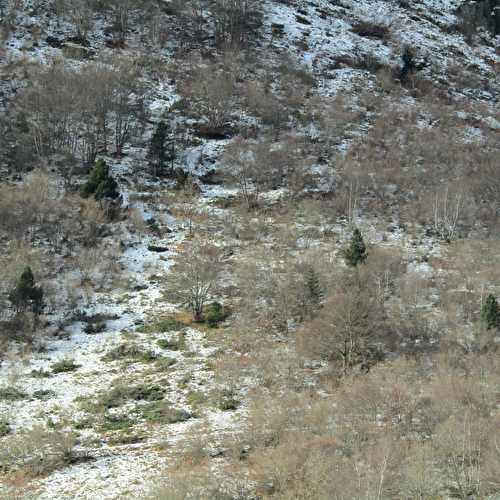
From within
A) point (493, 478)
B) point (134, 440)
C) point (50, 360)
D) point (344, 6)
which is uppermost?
point (344, 6)

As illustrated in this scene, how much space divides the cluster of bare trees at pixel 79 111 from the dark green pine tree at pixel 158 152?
249 centimetres

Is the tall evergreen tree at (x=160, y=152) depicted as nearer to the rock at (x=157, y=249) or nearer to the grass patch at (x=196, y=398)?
the rock at (x=157, y=249)

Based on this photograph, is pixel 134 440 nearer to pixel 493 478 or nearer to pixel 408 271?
pixel 493 478

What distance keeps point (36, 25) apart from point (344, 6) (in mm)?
40043

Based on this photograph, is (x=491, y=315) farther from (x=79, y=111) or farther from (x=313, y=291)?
(x=79, y=111)

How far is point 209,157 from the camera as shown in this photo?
4647 cm

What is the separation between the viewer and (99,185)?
36.8 m

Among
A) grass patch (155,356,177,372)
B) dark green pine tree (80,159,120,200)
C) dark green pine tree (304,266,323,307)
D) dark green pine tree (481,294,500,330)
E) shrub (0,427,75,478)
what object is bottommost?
grass patch (155,356,177,372)

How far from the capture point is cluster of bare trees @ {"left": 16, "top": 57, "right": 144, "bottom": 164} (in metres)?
42.0

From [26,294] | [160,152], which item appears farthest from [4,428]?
[160,152]

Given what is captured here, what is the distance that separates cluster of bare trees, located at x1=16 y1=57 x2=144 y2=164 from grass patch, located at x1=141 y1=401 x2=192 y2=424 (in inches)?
994

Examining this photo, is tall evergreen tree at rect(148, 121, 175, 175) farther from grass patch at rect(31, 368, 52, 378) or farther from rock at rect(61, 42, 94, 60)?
grass patch at rect(31, 368, 52, 378)

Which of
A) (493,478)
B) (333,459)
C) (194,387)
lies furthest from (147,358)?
(493,478)

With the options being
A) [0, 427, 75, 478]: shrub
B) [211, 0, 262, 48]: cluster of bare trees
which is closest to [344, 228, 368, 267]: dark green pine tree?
[0, 427, 75, 478]: shrub
